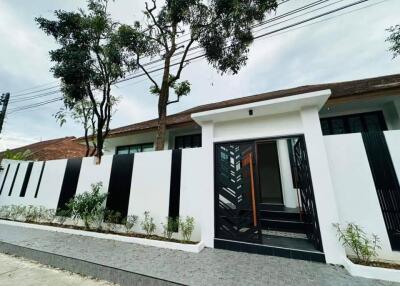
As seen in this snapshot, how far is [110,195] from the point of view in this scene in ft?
17.3

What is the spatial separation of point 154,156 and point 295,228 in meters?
3.97

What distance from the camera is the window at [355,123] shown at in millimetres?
5531

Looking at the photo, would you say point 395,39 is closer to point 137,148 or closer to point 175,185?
point 175,185

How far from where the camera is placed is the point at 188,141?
8.15 meters

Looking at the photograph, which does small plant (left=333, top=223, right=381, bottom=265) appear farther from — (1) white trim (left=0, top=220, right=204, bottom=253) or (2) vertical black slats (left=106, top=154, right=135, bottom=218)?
(2) vertical black slats (left=106, top=154, right=135, bottom=218)

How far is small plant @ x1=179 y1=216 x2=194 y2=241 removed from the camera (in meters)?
4.03

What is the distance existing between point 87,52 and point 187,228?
700cm

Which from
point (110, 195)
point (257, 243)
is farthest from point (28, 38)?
point (257, 243)

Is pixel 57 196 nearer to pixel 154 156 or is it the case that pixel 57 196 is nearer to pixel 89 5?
pixel 154 156

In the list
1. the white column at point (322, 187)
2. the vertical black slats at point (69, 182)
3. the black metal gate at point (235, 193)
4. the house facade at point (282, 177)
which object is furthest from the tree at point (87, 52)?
the white column at point (322, 187)

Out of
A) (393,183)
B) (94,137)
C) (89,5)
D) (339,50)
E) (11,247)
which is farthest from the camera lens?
(94,137)

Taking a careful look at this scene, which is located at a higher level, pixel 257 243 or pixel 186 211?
pixel 186 211

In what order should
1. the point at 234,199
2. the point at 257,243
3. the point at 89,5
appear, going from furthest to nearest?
the point at 89,5
the point at 234,199
the point at 257,243

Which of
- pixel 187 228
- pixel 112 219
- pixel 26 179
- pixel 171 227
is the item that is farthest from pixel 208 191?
pixel 26 179
